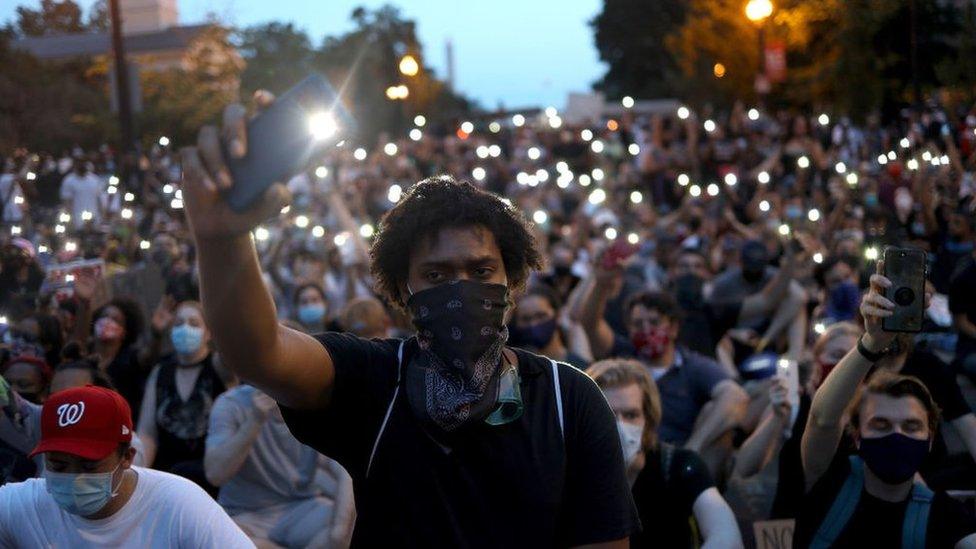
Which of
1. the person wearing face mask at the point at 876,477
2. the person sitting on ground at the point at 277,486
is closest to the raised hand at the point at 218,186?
the person wearing face mask at the point at 876,477

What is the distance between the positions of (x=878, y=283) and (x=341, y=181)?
16.0 m

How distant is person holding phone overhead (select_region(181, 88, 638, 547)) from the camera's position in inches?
102

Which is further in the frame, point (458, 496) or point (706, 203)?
point (706, 203)

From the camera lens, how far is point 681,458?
500 cm

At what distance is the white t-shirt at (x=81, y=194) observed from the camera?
15.6m

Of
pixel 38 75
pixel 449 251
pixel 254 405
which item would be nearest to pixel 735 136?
pixel 38 75

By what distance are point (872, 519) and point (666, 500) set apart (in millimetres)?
829

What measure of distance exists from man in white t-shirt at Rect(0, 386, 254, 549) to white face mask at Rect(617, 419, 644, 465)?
1.62 meters

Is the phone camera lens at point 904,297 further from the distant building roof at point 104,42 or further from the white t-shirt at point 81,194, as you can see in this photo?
the distant building roof at point 104,42

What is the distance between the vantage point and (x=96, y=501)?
3742 mm

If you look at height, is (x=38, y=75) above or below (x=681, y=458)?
above

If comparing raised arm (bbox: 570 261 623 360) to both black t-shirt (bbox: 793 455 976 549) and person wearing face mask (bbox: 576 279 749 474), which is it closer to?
person wearing face mask (bbox: 576 279 749 474)

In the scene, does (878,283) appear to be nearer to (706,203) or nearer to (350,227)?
(350,227)

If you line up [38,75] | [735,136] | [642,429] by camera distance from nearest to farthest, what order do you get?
[642,429] < [735,136] < [38,75]
